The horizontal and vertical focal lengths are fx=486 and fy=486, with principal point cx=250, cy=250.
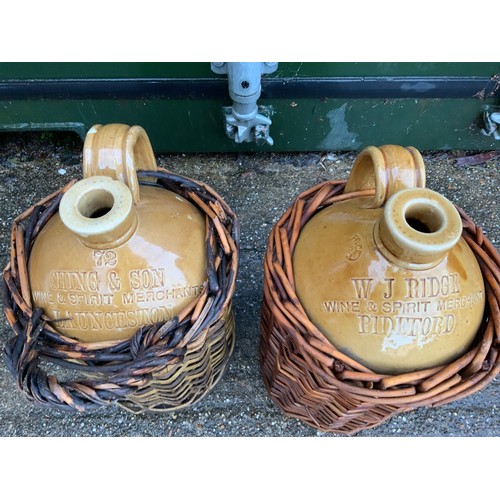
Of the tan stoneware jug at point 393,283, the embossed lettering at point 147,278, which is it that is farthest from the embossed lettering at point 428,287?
the embossed lettering at point 147,278

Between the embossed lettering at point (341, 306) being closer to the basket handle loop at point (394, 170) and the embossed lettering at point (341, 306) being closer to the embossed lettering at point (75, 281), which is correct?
the basket handle loop at point (394, 170)

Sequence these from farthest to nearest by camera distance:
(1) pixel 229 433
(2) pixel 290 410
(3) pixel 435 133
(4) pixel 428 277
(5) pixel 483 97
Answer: (3) pixel 435 133 → (5) pixel 483 97 → (1) pixel 229 433 → (2) pixel 290 410 → (4) pixel 428 277

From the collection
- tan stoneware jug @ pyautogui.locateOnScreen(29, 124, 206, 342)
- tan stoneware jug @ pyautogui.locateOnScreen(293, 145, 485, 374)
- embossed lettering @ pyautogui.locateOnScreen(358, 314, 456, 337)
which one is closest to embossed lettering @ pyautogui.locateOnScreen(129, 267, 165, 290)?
tan stoneware jug @ pyautogui.locateOnScreen(29, 124, 206, 342)

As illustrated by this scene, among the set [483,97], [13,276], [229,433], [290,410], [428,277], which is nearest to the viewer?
[428,277]

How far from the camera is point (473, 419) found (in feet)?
4.97

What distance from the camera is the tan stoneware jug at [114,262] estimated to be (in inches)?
36.1

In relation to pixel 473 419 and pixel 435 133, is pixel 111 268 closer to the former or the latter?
pixel 473 419

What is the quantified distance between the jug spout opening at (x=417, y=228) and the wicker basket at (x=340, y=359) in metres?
0.19

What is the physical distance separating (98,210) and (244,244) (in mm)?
860

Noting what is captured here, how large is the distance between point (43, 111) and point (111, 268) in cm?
100

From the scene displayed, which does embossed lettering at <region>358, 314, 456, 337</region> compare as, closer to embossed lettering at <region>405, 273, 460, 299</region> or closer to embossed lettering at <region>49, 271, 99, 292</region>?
embossed lettering at <region>405, 273, 460, 299</region>

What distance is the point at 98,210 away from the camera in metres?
0.93

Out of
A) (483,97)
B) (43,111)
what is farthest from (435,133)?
(43,111)

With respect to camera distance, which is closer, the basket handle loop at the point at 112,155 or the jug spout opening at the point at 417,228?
the jug spout opening at the point at 417,228
